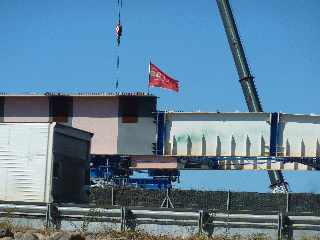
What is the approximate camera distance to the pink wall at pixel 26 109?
146 ft

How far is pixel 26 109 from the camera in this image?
45094 mm

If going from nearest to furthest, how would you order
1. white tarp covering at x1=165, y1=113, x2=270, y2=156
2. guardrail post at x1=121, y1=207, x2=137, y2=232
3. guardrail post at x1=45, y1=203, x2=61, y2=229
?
guardrail post at x1=121, y1=207, x2=137, y2=232
guardrail post at x1=45, y1=203, x2=61, y2=229
white tarp covering at x1=165, y1=113, x2=270, y2=156

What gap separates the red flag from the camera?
44438mm

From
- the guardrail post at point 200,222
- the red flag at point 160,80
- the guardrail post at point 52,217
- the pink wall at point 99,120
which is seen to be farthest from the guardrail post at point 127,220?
the red flag at point 160,80

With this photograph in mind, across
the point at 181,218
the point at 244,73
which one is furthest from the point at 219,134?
the point at 181,218

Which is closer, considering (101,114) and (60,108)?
(101,114)

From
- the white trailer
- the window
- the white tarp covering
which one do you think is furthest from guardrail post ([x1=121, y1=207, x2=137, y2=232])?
the window

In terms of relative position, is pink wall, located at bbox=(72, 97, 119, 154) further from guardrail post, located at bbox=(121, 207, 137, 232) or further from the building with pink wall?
guardrail post, located at bbox=(121, 207, 137, 232)

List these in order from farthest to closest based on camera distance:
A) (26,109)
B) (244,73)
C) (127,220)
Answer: (244,73)
(26,109)
(127,220)

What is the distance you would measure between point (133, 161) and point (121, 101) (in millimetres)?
4348

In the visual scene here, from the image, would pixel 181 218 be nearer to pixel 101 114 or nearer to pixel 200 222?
pixel 200 222

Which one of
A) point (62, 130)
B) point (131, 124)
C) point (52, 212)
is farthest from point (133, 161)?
point (52, 212)

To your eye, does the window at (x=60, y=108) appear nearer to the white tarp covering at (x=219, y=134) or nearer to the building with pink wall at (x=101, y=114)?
the building with pink wall at (x=101, y=114)

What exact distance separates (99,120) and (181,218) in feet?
101
